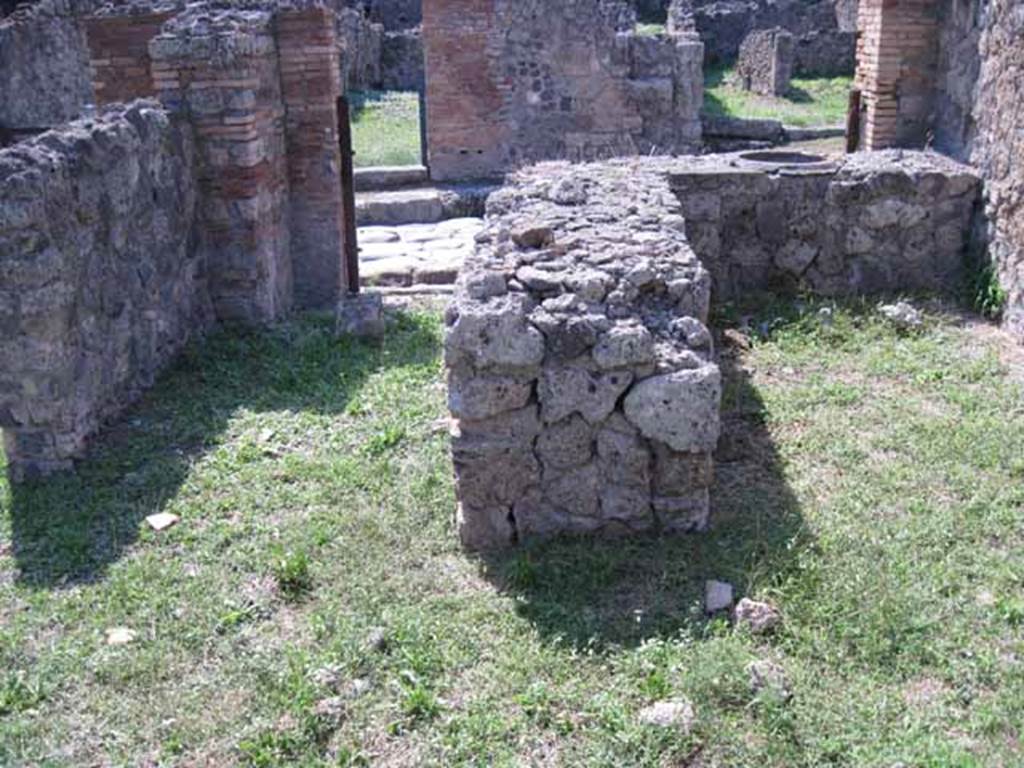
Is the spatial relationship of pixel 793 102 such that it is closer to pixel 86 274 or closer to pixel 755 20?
pixel 755 20

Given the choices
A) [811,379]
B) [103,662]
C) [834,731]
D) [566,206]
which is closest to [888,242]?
[811,379]

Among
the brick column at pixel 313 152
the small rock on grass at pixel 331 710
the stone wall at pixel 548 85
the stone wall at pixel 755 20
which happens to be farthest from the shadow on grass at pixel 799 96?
the small rock on grass at pixel 331 710

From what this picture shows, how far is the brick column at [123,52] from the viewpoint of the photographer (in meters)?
7.21

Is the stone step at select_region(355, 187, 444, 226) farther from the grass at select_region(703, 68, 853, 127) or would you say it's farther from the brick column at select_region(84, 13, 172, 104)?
the grass at select_region(703, 68, 853, 127)

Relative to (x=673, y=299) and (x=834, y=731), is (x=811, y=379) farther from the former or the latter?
(x=834, y=731)

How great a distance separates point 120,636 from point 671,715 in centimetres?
187

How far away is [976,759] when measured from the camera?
2900mm

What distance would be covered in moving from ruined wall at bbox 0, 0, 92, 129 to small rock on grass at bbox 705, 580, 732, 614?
1256 centimetres

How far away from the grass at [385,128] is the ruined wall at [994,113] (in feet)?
22.6

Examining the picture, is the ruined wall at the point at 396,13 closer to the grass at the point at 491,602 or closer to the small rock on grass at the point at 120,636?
the grass at the point at 491,602

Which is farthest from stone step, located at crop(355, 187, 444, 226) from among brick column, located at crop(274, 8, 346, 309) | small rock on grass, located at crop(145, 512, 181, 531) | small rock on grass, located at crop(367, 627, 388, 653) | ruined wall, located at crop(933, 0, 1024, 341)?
small rock on grass, located at crop(367, 627, 388, 653)

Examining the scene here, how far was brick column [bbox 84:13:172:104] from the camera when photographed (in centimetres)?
721

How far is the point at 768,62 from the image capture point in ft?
59.5

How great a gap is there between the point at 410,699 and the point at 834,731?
1209mm
